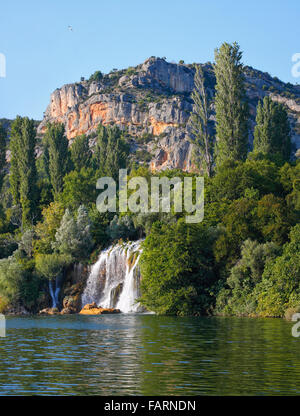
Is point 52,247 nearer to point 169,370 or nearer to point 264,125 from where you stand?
point 264,125

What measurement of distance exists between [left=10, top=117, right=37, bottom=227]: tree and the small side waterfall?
922 inches

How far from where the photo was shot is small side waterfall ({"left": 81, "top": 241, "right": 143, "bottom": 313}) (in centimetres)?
6234

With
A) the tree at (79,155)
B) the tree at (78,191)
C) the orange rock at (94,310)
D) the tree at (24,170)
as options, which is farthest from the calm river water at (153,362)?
the tree at (79,155)

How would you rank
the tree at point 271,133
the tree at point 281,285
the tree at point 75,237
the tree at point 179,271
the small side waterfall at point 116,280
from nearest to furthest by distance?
1. the tree at point 281,285
2. the tree at point 179,271
3. the small side waterfall at point 116,280
4. the tree at point 75,237
5. the tree at point 271,133

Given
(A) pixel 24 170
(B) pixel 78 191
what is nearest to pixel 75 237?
(B) pixel 78 191

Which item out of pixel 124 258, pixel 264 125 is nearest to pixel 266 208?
pixel 124 258

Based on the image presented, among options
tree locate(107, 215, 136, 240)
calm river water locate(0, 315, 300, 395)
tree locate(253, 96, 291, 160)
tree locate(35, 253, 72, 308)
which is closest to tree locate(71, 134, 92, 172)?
tree locate(253, 96, 291, 160)

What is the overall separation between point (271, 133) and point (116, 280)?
35.5 metres

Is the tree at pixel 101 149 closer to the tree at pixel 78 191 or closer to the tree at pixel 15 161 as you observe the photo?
the tree at pixel 78 191

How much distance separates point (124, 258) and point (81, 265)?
7.17 m

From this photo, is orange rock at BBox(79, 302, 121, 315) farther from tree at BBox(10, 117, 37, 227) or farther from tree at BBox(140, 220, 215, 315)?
tree at BBox(10, 117, 37, 227)

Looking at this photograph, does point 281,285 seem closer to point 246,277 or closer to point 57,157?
point 246,277

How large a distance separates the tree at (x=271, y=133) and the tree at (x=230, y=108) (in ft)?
36.4

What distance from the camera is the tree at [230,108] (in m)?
75.9
